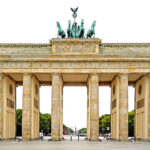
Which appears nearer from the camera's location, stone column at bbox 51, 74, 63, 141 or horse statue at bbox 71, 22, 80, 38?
stone column at bbox 51, 74, 63, 141

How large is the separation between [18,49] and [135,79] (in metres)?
23.7

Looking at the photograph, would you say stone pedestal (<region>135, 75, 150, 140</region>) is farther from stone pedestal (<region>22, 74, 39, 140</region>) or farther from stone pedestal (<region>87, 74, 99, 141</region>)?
stone pedestal (<region>22, 74, 39, 140</region>)

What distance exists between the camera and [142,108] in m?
58.6

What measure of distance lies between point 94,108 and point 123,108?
4921 millimetres

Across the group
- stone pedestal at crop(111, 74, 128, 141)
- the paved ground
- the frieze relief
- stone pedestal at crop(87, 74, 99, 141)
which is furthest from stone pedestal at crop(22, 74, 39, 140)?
stone pedestal at crop(111, 74, 128, 141)

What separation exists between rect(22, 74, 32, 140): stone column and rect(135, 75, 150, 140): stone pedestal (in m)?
20.2

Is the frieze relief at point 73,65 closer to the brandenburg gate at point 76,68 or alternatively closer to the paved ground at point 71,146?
the brandenburg gate at point 76,68

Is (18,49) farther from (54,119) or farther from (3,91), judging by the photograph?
(54,119)

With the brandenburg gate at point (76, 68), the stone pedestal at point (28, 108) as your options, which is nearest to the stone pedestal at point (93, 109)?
the brandenburg gate at point (76, 68)

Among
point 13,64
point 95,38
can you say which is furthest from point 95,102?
point 13,64

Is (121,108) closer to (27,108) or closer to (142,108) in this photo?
(142,108)

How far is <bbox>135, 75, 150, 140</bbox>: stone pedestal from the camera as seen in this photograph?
55.6m

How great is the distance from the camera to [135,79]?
63219 mm

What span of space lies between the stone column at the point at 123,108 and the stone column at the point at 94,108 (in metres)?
3.99
